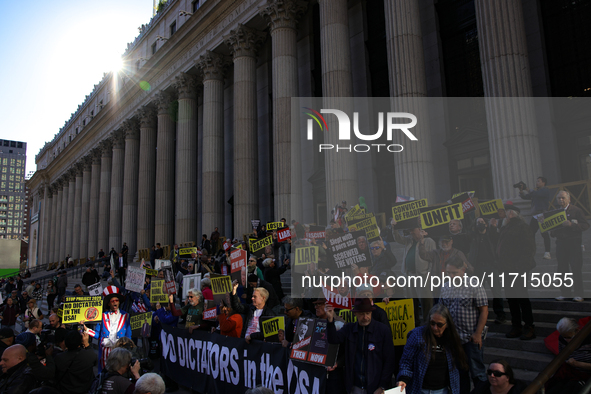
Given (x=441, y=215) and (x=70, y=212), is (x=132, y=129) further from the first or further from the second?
(x=441, y=215)

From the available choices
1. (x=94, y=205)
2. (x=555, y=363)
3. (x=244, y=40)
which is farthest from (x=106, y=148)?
(x=555, y=363)

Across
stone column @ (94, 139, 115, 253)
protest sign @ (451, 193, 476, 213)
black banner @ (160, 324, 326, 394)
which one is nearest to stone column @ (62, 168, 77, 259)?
stone column @ (94, 139, 115, 253)

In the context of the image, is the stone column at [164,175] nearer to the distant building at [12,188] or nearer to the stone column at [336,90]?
the stone column at [336,90]

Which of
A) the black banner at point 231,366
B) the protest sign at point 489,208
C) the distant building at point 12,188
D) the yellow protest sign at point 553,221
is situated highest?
the distant building at point 12,188

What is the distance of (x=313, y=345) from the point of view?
5496 millimetres

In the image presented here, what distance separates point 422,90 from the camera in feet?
52.5

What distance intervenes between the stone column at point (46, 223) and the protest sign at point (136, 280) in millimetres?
60492

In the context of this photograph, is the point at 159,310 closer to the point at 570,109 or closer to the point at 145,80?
the point at 570,109

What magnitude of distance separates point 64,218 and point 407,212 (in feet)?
191

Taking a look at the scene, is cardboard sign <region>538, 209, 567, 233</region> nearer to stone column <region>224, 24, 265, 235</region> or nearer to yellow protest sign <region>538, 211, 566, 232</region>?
yellow protest sign <region>538, 211, 566, 232</region>

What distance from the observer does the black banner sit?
5.87 meters

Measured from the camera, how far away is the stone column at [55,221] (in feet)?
190

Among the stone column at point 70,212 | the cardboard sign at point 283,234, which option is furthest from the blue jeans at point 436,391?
the stone column at point 70,212

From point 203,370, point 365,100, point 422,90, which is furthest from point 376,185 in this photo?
point 203,370
